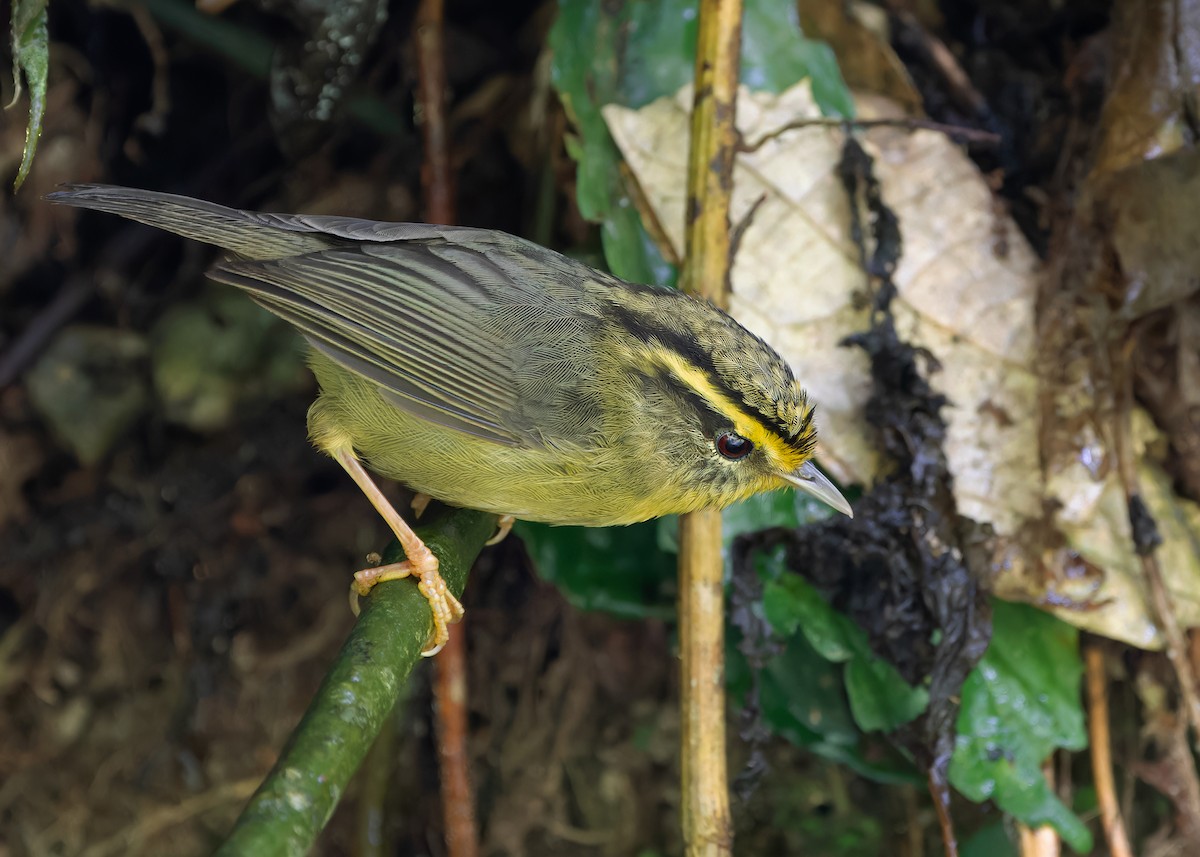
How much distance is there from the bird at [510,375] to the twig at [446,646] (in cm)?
56

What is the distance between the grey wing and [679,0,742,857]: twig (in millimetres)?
311

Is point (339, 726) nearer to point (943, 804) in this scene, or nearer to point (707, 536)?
point (707, 536)

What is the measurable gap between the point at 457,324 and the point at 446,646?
0.95 metres

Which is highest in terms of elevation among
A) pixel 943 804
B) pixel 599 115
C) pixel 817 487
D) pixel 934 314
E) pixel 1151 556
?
pixel 599 115

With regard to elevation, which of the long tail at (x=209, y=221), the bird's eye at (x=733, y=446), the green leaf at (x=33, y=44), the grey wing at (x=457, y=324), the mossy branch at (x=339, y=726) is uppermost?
the green leaf at (x=33, y=44)

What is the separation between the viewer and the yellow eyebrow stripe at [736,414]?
8.39ft

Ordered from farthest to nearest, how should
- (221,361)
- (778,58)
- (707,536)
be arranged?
(221,361)
(778,58)
(707,536)

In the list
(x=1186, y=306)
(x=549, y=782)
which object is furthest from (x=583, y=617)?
(x=1186, y=306)

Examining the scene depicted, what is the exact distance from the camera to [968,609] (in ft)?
9.07

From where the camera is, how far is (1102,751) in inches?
123

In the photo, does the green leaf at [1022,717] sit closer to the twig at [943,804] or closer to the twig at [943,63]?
the twig at [943,804]

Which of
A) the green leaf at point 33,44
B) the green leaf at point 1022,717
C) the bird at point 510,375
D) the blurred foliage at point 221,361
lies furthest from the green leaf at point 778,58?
the green leaf at point 33,44

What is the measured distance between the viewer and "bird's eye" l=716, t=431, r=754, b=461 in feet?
8.58

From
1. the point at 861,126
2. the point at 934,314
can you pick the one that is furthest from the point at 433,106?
the point at 934,314
